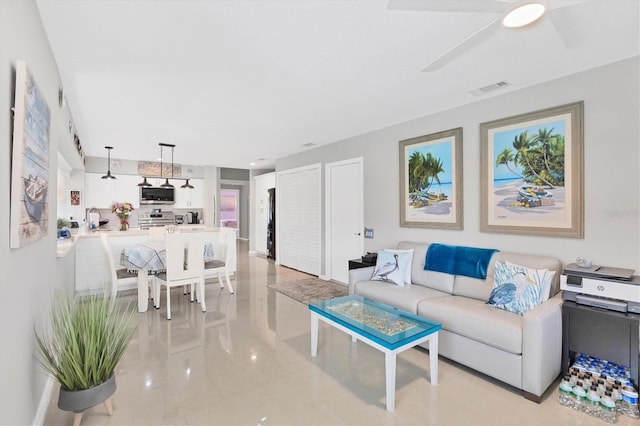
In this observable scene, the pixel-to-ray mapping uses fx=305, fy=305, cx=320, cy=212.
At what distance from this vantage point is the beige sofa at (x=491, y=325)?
2168mm

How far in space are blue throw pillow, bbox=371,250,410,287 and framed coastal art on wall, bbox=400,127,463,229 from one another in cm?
65

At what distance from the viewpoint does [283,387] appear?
2342mm

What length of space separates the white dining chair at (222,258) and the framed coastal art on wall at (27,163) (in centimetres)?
300

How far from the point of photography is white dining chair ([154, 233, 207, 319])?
3.91 metres

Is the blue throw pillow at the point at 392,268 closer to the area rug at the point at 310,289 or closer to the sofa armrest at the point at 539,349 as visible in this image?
the area rug at the point at 310,289

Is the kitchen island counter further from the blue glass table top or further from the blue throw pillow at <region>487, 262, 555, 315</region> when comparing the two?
the blue throw pillow at <region>487, 262, 555, 315</region>

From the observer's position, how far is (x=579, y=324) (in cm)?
240

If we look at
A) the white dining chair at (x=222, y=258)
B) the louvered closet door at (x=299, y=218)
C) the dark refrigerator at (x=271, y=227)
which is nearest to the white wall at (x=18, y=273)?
the white dining chair at (x=222, y=258)

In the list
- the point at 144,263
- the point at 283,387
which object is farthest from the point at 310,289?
the point at 283,387

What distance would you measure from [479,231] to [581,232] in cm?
91

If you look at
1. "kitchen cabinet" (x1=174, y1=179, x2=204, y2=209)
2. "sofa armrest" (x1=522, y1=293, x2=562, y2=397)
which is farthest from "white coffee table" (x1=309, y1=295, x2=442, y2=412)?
"kitchen cabinet" (x1=174, y1=179, x2=204, y2=209)

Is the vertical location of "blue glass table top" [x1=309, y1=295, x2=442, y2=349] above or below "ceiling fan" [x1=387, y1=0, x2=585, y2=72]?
below

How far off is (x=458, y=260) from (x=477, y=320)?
981mm

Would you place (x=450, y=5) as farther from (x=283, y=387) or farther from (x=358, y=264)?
(x=358, y=264)
